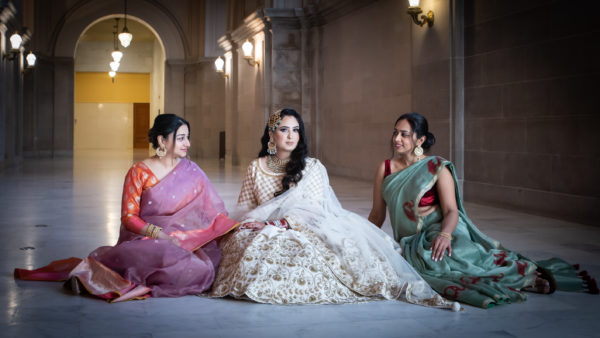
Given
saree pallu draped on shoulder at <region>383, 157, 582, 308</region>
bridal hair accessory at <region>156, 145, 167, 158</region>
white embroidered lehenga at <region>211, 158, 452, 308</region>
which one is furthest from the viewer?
bridal hair accessory at <region>156, 145, 167, 158</region>

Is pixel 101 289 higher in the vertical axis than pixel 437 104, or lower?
lower


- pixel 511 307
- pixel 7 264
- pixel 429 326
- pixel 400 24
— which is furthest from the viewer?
pixel 400 24

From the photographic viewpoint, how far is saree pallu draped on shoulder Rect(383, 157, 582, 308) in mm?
4359

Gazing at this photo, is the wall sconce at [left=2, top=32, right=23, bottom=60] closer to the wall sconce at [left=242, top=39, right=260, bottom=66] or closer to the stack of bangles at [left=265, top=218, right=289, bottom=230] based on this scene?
the wall sconce at [left=242, top=39, right=260, bottom=66]

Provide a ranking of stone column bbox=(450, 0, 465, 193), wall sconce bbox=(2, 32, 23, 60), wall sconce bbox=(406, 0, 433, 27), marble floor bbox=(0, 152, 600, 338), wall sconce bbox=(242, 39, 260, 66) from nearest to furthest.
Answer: marble floor bbox=(0, 152, 600, 338)
stone column bbox=(450, 0, 465, 193)
wall sconce bbox=(406, 0, 433, 27)
wall sconce bbox=(2, 32, 23, 60)
wall sconce bbox=(242, 39, 260, 66)

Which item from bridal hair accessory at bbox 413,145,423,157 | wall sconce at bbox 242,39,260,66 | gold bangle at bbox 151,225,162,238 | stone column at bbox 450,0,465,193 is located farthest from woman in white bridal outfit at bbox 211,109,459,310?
wall sconce at bbox 242,39,260,66

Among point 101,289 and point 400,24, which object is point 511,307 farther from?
point 400,24

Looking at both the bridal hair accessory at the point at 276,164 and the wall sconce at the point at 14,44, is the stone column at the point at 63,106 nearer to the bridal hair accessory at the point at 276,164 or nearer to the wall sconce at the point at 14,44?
the wall sconce at the point at 14,44

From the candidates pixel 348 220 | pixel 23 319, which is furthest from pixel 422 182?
pixel 23 319

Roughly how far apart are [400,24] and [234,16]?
33.1 ft

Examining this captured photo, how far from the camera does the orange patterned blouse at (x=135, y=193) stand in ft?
15.0

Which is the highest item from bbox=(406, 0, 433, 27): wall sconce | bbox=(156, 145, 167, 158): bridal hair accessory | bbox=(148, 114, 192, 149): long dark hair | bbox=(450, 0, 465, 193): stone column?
bbox=(406, 0, 433, 27): wall sconce

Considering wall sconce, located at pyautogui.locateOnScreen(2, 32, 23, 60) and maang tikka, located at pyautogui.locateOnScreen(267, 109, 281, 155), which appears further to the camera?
wall sconce, located at pyautogui.locateOnScreen(2, 32, 23, 60)

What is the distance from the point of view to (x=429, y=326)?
3.78 m
